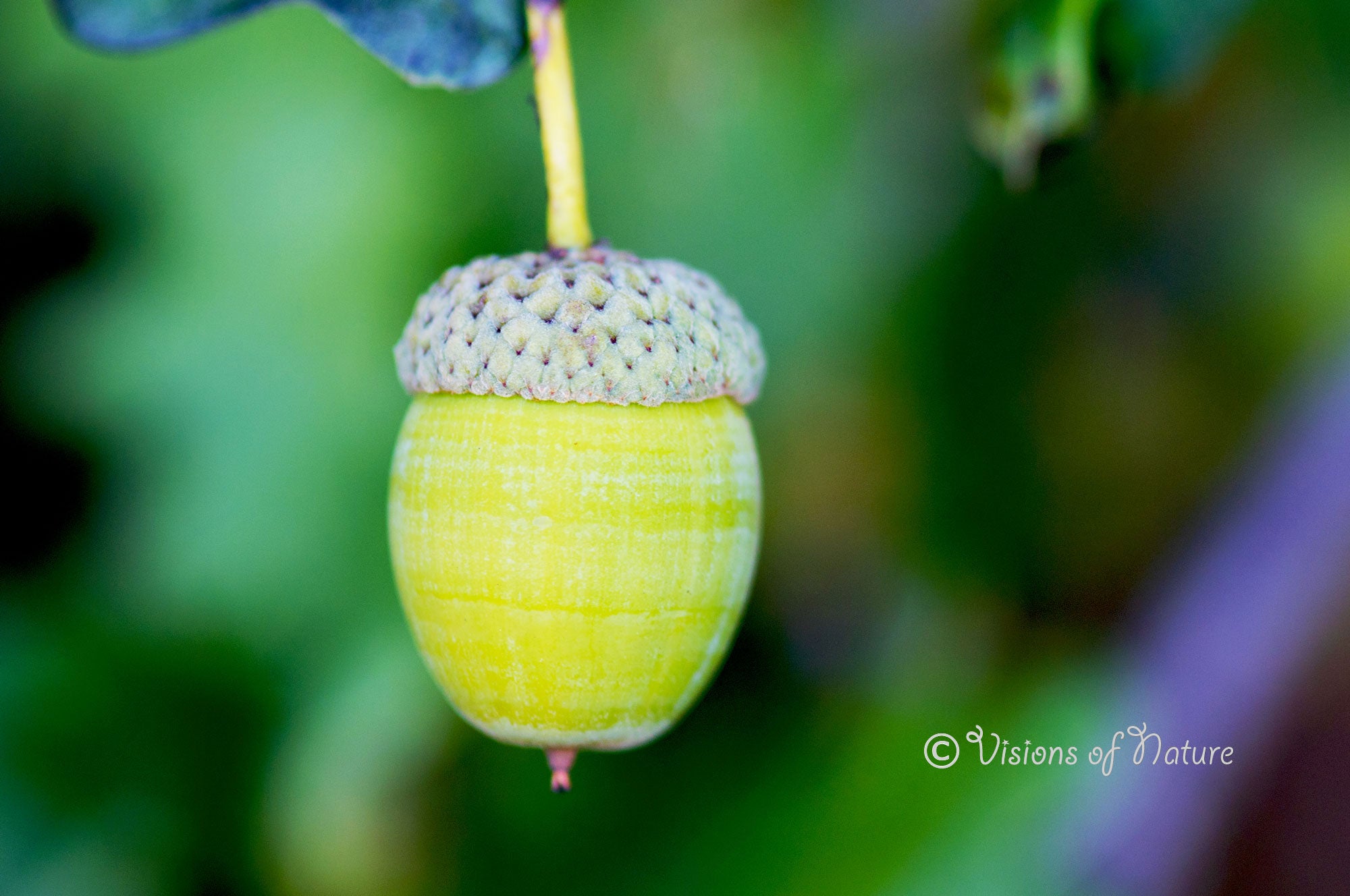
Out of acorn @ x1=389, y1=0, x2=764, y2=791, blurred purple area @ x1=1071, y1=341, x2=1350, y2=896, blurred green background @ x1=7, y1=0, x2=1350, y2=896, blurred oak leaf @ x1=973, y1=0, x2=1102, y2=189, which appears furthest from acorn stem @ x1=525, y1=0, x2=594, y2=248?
blurred purple area @ x1=1071, y1=341, x2=1350, y2=896

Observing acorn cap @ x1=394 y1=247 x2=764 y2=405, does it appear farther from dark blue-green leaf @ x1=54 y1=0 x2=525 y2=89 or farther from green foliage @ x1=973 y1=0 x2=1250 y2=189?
green foliage @ x1=973 y1=0 x2=1250 y2=189

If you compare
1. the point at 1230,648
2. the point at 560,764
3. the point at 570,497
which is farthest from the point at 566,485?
the point at 1230,648

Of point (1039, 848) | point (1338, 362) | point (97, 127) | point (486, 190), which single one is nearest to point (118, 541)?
point (97, 127)

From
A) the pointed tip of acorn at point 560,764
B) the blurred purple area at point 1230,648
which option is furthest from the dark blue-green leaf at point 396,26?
the blurred purple area at point 1230,648

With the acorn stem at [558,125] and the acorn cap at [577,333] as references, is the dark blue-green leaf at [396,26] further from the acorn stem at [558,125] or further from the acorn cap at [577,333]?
the acorn cap at [577,333]

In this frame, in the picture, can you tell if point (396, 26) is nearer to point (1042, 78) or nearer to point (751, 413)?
point (1042, 78)
